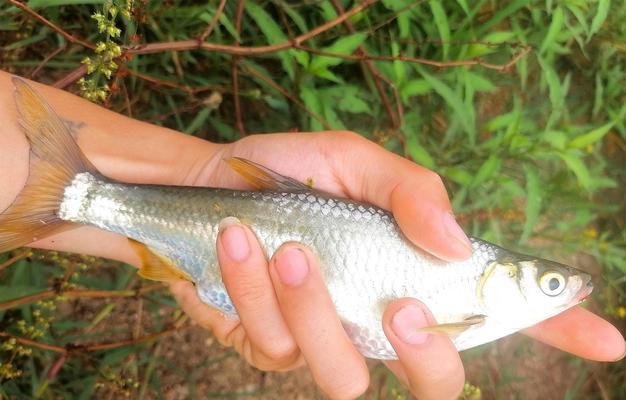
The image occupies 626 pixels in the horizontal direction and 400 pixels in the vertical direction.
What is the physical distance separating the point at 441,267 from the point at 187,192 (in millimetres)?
874

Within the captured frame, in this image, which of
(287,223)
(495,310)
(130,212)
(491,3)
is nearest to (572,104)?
(491,3)

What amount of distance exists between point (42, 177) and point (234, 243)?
2.28ft

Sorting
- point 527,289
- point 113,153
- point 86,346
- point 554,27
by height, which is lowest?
point 86,346

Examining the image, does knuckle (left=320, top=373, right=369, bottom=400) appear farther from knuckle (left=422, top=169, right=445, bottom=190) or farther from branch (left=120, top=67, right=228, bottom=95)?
branch (left=120, top=67, right=228, bottom=95)

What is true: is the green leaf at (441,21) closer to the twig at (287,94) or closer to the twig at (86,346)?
the twig at (287,94)

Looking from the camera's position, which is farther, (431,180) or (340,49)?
(340,49)

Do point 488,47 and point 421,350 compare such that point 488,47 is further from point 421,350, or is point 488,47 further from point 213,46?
point 421,350

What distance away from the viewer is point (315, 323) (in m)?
1.86

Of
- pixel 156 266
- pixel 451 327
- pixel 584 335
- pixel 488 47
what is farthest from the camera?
pixel 488 47

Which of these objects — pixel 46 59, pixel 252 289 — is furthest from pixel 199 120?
pixel 252 289

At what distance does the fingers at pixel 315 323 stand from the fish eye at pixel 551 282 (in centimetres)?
64

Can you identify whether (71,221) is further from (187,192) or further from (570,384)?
(570,384)

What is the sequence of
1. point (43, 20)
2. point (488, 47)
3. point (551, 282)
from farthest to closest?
1. point (488, 47)
2. point (43, 20)
3. point (551, 282)

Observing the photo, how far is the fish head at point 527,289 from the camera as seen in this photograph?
1880 mm
